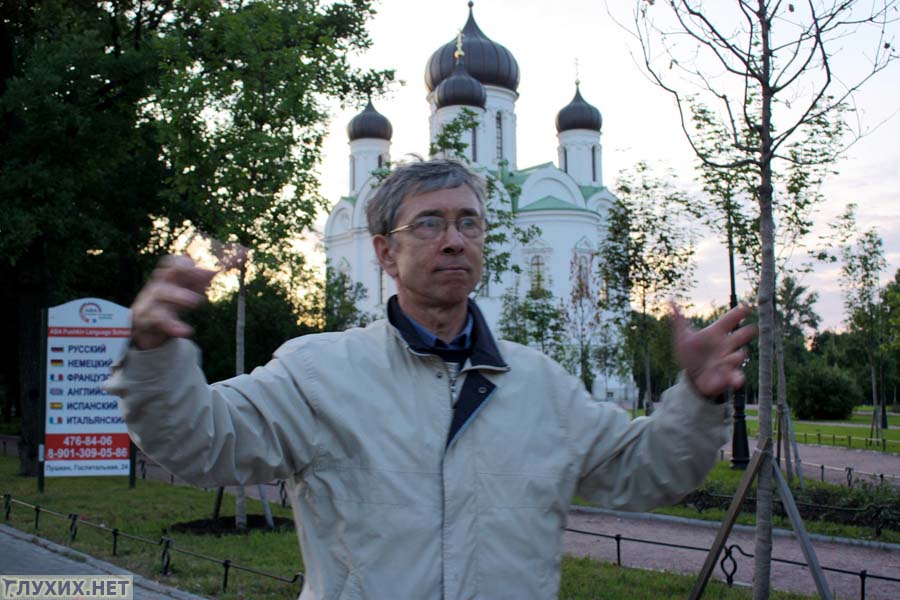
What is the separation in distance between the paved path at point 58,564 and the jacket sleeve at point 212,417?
646 cm

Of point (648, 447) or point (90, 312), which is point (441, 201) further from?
point (90, 312)

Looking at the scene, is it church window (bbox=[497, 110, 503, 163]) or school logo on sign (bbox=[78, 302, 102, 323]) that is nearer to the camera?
school logo on sign (bbox=[78, 302, 102, 323])

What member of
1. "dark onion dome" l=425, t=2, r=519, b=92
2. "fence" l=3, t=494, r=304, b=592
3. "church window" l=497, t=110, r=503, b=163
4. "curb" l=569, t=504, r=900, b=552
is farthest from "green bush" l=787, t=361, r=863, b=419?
"fence" l=3, t=494, r=304, b=592

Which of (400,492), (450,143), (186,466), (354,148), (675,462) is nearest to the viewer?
(186,466)

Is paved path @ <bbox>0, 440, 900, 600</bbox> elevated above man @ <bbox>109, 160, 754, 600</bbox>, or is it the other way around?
man @ <bbox>109, 160, 754, 600</bbox>

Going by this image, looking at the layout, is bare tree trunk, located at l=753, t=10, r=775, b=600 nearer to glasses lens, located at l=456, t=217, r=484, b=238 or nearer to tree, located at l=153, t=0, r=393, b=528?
glasses lens, located at l=456, t=217, r=484, b=238

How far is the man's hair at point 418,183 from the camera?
8.19ft

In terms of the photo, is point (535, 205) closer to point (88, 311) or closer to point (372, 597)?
point (88, 311)

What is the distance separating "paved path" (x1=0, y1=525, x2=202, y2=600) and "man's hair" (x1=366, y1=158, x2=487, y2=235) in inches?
252

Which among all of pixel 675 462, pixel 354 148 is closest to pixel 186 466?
pixel 675 462

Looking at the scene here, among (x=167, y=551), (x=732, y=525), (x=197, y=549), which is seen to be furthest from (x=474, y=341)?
(x=197, y=549)

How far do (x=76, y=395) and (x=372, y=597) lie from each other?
13307 millimetres

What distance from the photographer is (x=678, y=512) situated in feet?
45.8

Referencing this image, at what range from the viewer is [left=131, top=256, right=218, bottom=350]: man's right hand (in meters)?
1.79
